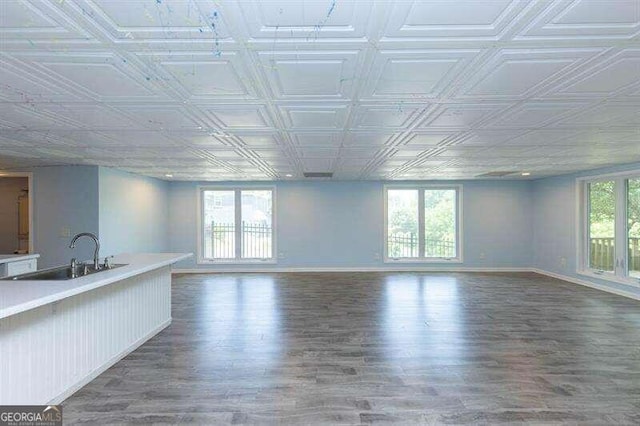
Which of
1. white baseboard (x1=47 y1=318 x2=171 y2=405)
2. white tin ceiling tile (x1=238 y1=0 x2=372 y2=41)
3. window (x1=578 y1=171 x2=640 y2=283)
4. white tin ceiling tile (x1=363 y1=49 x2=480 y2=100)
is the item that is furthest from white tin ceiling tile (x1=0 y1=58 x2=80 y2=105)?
window (x1=578 y1=171 x2=640 y2=283)

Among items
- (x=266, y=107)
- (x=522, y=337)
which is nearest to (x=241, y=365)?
(x=266, y=107)

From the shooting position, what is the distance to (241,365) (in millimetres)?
3111

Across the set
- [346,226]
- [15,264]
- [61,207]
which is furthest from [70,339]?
[346,226]

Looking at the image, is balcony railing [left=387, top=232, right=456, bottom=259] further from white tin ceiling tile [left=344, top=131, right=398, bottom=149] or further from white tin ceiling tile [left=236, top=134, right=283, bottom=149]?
white tin ceiling tile [left=236, top=134, right=283, bottom=149]

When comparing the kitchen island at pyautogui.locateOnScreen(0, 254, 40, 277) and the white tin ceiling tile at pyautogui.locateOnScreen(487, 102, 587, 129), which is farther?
the kitchen island at pyautogui.locateOnScreen(0, 254, 40, 277)

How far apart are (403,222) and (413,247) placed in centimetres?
68

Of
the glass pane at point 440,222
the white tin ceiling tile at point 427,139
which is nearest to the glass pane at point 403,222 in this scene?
the glass pane at point 440,222

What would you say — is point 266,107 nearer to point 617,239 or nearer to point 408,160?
point 408,160

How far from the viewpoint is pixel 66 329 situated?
256cm

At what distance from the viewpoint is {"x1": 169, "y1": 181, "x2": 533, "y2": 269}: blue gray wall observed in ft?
26.9

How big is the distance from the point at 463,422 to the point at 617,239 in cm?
570

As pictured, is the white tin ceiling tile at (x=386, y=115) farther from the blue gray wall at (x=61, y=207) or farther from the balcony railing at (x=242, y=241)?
the balcony railing at (x=242, y=241)

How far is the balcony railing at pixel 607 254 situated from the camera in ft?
18.6

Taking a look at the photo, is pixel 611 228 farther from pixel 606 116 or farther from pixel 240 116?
pixel 240 116
